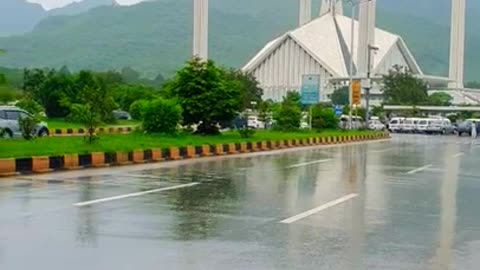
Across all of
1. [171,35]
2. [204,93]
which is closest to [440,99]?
[171,35]

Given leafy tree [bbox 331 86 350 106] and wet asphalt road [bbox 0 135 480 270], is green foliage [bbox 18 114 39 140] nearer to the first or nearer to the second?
wet asphalt road [bbox 0 135 480 270]

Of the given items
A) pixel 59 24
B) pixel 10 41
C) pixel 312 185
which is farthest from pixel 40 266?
pixel 59 24

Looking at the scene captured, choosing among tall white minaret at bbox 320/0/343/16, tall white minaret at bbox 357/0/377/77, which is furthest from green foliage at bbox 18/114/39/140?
tall white minaret at bbox 320/0/343/16

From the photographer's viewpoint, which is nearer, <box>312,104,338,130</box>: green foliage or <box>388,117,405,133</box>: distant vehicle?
<box>312,104,338,130</box>: green foliage

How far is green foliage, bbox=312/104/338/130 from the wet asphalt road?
1175 inches

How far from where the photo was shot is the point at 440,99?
95125 millimetres

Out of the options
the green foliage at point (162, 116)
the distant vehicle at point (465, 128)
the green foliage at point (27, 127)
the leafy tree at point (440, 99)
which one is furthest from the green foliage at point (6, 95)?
the leafy tree at point (440, 99)

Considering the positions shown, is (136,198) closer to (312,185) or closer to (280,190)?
(280,190)

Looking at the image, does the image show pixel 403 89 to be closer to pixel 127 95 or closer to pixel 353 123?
pixel 353 123

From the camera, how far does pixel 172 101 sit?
26.1m

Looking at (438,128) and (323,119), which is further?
(438,128)

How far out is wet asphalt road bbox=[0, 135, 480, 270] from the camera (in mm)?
6496

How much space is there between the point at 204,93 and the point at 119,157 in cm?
968

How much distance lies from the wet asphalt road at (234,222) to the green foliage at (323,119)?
29851 millimetres
